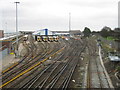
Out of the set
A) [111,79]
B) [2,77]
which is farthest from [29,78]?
[111,79]

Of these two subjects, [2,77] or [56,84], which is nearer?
[56,84]

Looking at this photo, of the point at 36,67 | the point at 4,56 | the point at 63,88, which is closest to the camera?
the point at 63,88

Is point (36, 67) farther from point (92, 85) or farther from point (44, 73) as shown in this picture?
point (92, 85)

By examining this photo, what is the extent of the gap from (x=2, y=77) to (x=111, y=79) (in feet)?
27.8

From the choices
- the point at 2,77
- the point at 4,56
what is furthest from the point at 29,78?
the point at 4,56

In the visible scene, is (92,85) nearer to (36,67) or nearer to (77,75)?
(77,75)

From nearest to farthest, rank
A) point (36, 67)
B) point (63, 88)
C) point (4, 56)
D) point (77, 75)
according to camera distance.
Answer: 1. point (63, 88)
2. point (77, 75)
3. point (36, 67)
4. point (4, 56)

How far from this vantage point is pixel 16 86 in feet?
44.1

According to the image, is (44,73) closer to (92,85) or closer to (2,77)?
(2,77)

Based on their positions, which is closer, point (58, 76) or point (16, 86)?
point (16, 86)

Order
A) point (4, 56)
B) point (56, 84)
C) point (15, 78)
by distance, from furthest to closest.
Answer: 1. point (4, 56)
2. point (15, 78)
3. point (56, 84)

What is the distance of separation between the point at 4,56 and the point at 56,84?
14.1m

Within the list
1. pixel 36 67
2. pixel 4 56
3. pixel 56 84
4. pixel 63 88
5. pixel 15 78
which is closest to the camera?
pixel 63 88

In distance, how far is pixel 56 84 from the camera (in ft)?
46.3
